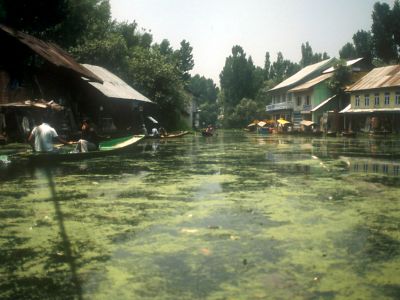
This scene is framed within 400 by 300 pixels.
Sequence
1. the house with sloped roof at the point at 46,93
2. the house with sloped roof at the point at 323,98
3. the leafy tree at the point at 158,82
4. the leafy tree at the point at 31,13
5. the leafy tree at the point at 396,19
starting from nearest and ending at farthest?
the leafy tree at the point at 31,13 → the house with sloped roof at the point at 46,93 → the leafy tree at the point at 158,82 → the house with sloped roof at the point at 323,98 → the leafy tree at the point at 396,19

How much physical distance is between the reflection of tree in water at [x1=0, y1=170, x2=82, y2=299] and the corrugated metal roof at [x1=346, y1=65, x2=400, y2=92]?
39623mm

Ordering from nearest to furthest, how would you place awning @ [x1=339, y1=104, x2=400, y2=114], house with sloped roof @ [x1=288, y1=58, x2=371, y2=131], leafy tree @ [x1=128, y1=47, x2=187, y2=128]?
awning @ [x1=339, y1=104, x2=400, y2=114] → leafy tree @ [x1=128, y1=47, x2=187, y2=128] → house with sloped roof @ [x1=288, y1=58, x2=371, y2=131]

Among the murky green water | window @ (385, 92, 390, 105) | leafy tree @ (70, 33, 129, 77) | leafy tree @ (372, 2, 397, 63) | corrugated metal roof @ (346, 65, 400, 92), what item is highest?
leafy tree @ (372, 2, 397, 63)

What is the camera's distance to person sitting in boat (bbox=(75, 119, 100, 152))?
14.1 metres

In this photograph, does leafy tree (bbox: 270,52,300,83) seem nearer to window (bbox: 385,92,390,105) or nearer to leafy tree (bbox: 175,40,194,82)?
leafy tree (bbox: 175,40,194,82)

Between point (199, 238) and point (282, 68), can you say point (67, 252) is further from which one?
point (282, 68)

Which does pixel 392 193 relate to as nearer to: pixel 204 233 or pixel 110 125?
pixel 204 233

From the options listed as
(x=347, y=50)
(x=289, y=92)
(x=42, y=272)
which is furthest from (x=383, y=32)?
(x=42, y=272)

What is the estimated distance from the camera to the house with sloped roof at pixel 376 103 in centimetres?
3988

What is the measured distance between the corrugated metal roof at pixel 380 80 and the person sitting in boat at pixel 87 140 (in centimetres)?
3226

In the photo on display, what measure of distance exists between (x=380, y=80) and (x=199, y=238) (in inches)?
1659

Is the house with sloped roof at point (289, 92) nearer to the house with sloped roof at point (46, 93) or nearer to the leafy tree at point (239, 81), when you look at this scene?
the leafy tree at point (239, 81)

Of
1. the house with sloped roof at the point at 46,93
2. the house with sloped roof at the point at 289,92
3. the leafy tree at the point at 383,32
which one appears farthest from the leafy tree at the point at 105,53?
the leafy tree at the point at 383,32

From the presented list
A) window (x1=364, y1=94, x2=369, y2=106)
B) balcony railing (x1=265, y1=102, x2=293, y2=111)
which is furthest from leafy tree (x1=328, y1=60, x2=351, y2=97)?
balcony railing (x1=265, y1=102, x2=293, y2=111)
